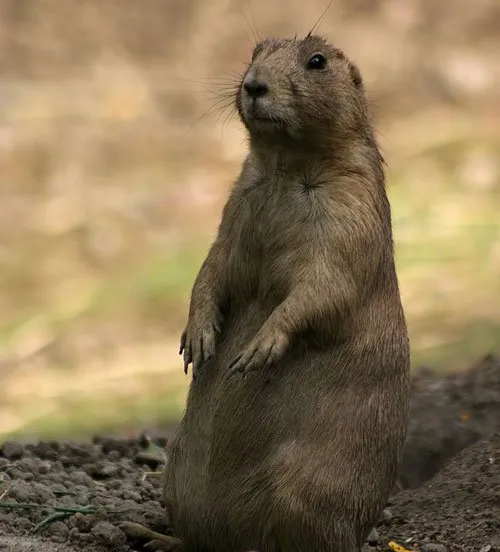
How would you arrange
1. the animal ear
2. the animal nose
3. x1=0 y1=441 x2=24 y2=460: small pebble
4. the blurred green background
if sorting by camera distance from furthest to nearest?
the blurred green background < x1=0 y1=441 x2=24 y2=460: small pebble < the animal ear < the animal nose

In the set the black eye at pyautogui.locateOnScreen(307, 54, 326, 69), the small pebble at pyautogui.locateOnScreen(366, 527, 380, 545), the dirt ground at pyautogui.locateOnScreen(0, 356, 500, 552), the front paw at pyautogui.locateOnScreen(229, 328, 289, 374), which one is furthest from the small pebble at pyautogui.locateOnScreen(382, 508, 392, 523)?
the black eye at pyautogui.locateOnScreen(307, 54, 326, 69)

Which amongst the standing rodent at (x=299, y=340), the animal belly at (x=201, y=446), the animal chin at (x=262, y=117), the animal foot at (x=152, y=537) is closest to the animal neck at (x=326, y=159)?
the standing rodent at (x=299, y=340)

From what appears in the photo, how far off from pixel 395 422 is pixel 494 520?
3.50ft

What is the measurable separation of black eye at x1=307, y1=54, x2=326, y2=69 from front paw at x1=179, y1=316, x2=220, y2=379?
3.50 feet

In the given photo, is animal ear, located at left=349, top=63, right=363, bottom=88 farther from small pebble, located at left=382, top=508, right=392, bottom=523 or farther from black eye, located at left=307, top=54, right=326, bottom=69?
small pebble, located at left=382, top=508, right=392, bottom=523

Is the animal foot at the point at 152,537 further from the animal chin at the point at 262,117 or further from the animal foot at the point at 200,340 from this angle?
the animal chin at the point at 262,117

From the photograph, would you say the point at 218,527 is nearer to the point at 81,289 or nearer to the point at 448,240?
the point at 81,289

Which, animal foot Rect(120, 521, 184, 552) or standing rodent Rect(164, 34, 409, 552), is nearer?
standing rodent Rect(164, 34, 409, 552)

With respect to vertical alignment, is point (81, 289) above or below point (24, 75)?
below

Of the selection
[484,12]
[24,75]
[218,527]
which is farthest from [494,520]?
[484,12]

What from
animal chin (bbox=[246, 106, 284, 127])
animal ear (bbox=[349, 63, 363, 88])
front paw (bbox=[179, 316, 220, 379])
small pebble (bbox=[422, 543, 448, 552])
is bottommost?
small pebble (bbox=[422, 543, 448, 552])

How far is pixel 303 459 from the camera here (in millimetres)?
4824

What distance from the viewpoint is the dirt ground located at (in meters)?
5.52

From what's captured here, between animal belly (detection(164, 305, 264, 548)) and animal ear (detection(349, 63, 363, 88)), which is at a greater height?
animal ear (detection(349, 63, 363, 88))
